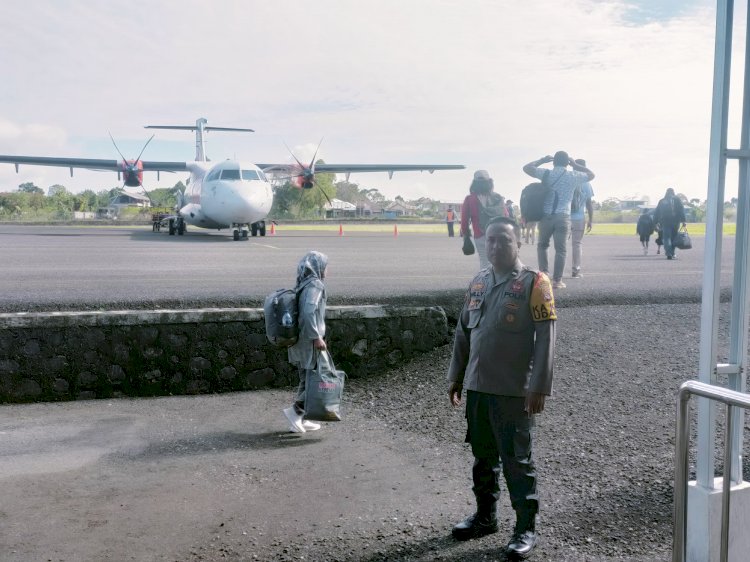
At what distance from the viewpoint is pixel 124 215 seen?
208 feet

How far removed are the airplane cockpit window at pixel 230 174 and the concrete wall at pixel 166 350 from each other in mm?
17158

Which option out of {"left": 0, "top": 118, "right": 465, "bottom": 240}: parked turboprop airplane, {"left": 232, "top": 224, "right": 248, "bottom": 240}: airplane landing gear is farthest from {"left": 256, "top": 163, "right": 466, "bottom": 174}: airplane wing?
{"left": 232, "top": 224, "right": 248, "bottom": 240}: airplane landing gear

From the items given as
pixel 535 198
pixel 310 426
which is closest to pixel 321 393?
pixel 310 426

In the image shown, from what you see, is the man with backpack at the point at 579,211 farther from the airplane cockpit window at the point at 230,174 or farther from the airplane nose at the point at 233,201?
the airplane cockpit window at the point at 230,174

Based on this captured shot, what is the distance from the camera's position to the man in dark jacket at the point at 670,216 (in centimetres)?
1688

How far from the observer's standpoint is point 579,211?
11.2 m

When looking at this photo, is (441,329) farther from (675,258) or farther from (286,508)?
(675,258)

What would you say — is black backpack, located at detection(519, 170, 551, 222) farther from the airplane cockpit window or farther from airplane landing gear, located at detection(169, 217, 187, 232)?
airplane landing gear, located at detection(169, 217, 187, 232)

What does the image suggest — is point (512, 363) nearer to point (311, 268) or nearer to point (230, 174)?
point (311, 268)

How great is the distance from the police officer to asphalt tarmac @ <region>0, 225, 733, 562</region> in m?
0.41

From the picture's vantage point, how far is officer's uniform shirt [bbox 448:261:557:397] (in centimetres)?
368

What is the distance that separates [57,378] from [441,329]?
13.8 feet

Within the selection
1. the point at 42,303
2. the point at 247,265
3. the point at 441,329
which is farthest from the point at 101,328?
the point at 247,265

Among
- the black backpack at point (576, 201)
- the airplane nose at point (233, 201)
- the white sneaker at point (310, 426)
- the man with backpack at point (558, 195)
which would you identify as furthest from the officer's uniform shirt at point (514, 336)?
the airplane nose at point (233, 201)
